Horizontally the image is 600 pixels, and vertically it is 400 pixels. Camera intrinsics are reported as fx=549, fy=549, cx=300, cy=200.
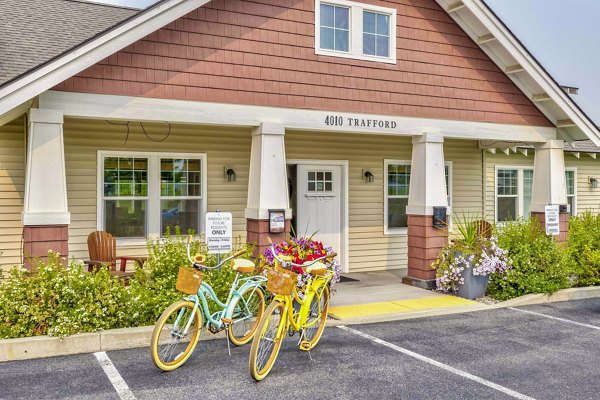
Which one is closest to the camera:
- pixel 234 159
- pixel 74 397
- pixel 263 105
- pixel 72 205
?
pixel 74 397

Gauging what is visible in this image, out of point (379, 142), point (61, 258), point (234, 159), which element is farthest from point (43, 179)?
point (379, 142)

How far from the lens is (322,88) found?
362 inches

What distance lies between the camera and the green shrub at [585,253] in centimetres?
1028

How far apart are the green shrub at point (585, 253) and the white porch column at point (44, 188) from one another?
865cm

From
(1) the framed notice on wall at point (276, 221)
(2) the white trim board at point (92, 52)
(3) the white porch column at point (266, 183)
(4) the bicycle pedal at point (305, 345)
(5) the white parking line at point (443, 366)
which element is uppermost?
(2) the white trim board at point (92, 52)

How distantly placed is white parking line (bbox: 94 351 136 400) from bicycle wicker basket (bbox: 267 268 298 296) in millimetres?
1609

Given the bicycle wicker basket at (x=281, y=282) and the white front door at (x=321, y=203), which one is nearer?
the bicycle wicker basket at (x=281, y=282)

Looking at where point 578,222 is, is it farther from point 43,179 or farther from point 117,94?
point 43,179

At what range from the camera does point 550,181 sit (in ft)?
37.0

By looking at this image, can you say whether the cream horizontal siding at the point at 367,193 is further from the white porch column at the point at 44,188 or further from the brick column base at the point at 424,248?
the white porch column at the point at 44,188

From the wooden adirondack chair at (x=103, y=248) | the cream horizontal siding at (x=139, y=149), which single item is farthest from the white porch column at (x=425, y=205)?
the wooden adirondack chair at (x=103, y=248)

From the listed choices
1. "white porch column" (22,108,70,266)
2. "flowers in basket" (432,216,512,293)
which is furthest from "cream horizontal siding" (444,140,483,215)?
"white porch column" (22,108,70,266)

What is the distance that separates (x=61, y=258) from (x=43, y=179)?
3.58 ft

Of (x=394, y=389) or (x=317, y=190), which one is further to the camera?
(x=317, y=190)
